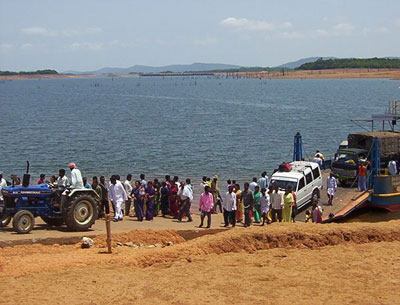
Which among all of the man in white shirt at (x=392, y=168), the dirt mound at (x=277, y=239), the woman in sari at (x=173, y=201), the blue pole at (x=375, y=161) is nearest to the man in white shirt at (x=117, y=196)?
the woman in sari at (x=173, y=201)

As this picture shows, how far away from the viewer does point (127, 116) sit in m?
80.4

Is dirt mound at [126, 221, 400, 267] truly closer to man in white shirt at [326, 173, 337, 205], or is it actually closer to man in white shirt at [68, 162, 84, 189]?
man in white shirt at [68, 162, 84, 189]

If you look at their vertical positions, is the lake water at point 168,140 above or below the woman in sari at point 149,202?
below

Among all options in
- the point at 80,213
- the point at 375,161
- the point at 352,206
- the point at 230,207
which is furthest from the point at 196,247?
the point at 375,161

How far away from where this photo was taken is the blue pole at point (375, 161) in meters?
22.4

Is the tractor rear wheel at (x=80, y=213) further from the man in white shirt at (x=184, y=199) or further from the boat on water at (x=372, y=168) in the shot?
the boat on water at (x=372, y=168)

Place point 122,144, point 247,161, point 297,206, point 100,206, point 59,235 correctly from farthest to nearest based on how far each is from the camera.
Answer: point 122,144
point 247,161
point 297,206
point 100,206
point 59,235

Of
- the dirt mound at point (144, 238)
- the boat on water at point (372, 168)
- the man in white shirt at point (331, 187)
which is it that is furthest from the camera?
the man in white shirt at point (331, 187)

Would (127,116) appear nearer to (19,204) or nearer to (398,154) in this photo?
(398,154)

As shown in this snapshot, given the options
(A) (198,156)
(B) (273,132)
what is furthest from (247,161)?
(B) (273,132)

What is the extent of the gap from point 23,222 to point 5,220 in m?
1.08

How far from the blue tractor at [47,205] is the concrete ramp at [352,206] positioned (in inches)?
291

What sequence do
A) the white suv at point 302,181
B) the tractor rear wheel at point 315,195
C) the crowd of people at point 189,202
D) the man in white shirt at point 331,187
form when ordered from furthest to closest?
the tractor rear wheel at point 315,195, the man in white shirt at point 331,187, the white suv at point 302,181, the crowd of people at point 189,202

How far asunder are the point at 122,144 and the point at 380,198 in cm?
3173
